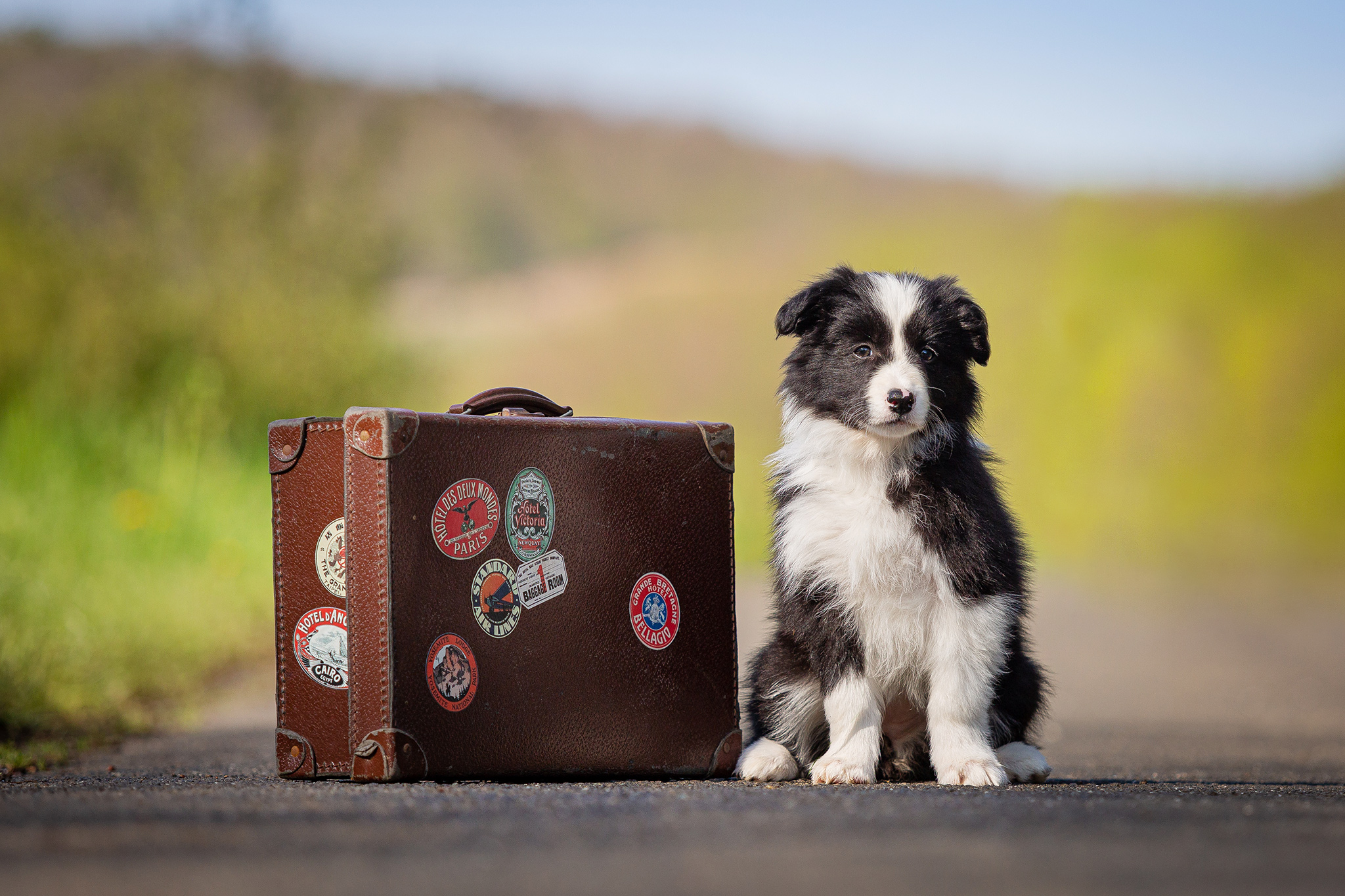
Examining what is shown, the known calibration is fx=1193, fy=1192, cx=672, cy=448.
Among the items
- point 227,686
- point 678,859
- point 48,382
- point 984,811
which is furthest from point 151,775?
point 48,382

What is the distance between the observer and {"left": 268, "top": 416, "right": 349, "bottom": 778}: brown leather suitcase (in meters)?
3.28

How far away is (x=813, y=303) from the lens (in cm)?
358

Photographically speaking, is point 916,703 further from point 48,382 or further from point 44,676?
point 48,382

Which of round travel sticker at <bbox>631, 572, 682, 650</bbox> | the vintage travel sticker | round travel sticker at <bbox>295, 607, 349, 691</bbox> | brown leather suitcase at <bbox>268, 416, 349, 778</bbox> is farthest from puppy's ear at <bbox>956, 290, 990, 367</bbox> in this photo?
round travel sticker at <bbox>295, 607, 349, 691</bbox>

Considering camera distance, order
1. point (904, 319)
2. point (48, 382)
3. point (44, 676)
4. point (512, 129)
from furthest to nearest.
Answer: point (512, 129)
point (48, 382)
point (44, 676)
point (904, 319)

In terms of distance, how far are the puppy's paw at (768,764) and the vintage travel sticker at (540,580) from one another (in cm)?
76

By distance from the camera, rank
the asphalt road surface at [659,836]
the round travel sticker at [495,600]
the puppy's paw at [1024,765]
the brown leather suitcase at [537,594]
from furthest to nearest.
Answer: the puppy's paw at [1024,765] → the round travel sticker at [495,600] → the brown leather suitcase at [537,594] → the asphalt road surface at [659,836]

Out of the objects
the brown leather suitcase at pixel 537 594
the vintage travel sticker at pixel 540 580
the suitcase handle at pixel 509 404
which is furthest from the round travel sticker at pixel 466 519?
the suitcase handle at pixel 509 404

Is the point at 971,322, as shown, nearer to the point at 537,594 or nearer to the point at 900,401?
the point at 900,401

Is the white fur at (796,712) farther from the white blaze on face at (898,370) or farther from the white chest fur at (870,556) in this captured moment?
the white blaze on face at (898,370)

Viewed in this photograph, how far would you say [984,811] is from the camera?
8.38ft

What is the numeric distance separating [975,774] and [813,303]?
142 cm

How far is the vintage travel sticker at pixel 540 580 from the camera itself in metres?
3.33

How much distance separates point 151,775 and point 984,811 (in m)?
2.47
